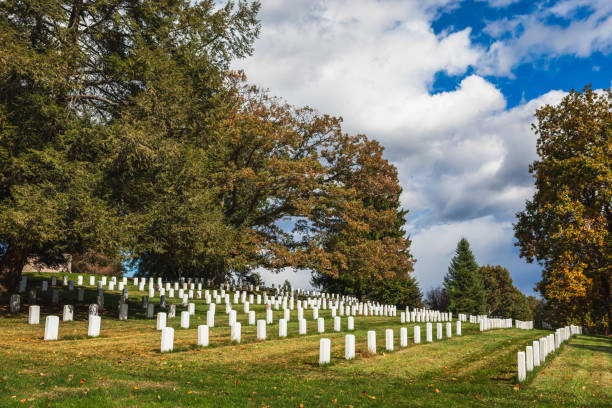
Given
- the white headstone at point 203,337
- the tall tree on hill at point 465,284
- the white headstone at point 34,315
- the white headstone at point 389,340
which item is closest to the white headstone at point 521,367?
the white headstone at point 389,340

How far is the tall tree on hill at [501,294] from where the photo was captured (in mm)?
79500

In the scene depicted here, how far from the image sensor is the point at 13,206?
1585 cm

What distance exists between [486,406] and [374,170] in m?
28.2

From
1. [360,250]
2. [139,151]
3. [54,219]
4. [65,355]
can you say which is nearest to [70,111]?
[139,151]

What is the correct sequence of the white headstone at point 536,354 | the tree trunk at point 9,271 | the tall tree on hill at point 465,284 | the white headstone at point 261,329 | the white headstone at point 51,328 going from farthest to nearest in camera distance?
1. the tall tree on hill at point 465,284
2. the tree trunk at point 9,271
3. the white headstone at point 261,329
4. the white headstone at point 51,328
5. the white headstone at point 536,354

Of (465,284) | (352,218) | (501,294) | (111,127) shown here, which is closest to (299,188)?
(352,218)

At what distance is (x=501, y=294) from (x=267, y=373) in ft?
261

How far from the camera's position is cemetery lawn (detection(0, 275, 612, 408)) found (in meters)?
7.41

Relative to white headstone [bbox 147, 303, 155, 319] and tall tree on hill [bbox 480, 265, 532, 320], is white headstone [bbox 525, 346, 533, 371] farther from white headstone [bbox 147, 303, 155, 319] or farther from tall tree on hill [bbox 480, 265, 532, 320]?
tall tree on hill [bbox 480, 265, 532, 320]

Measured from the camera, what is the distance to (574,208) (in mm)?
24328

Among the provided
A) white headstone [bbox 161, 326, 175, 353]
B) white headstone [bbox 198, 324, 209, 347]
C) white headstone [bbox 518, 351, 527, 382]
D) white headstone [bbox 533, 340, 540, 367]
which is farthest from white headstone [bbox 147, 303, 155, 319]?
white headstone [bbox 518, 351, 527, 382]

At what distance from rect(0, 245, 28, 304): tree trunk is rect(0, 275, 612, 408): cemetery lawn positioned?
410cm

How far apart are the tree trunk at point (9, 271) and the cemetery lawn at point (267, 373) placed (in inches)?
161

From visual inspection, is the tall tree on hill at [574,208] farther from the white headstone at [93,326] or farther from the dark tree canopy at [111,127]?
Answer: the white headstone at [93,326]
